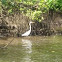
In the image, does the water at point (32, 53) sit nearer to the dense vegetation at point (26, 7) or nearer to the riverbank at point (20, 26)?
the riverbank at point (20, 26)

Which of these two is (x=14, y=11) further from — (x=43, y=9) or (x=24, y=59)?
(x=24, y=59)

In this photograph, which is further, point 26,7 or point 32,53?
point 26,7

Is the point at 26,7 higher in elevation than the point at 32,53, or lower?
higher

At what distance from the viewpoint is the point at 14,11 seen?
16234 millimetres

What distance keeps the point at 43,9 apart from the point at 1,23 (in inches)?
125

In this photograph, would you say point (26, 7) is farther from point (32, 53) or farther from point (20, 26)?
point (32, 53)

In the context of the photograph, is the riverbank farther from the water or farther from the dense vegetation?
the water

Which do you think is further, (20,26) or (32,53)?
(20,26)

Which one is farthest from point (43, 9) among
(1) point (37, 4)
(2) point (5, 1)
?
(2) point (5, 1)

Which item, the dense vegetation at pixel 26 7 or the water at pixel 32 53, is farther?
the dense vegetation at pixel 26 7

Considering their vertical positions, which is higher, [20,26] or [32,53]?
[20,26]

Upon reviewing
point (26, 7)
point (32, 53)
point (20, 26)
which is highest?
point (26, 7)

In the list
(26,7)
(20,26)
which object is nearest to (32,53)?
(20,26)

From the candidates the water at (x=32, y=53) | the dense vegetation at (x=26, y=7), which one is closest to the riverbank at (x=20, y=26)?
the dense vegetation at (x=26, y=7)
